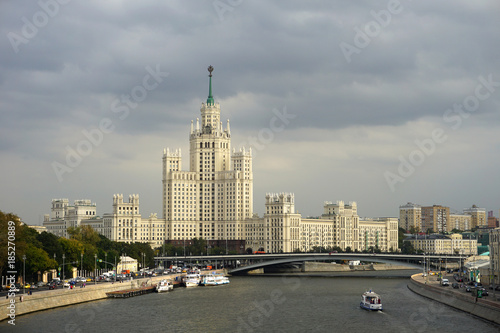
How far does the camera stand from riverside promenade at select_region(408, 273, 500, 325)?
79438 mm

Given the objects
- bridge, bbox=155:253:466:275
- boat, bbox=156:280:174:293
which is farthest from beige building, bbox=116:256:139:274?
boat, bbox=156:280:174:293

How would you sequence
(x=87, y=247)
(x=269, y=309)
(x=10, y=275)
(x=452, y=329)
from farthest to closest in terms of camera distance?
(x=87, y=247) < (x=10, y=275) < (x=269, y=309) < (x=452, y=329)

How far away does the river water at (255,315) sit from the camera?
7875 cm

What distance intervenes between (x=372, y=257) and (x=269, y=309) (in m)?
74.8

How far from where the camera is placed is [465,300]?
9000 centimetres

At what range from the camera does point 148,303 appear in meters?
104

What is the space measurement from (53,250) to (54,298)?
117ft

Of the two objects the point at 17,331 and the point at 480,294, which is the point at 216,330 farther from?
the point at 480,294

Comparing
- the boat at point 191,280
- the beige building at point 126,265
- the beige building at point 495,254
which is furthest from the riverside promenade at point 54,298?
the beige building at point 495,254

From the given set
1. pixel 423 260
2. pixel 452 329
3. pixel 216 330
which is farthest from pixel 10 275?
pixel 423 260

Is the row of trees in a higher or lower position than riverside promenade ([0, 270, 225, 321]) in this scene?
higher

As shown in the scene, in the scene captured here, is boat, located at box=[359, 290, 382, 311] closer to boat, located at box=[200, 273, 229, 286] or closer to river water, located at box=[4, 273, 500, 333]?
river water, located at box=[4, 273, 500, 333]

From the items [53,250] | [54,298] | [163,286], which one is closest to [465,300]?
[54,298]

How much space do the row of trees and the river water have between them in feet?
39.0
